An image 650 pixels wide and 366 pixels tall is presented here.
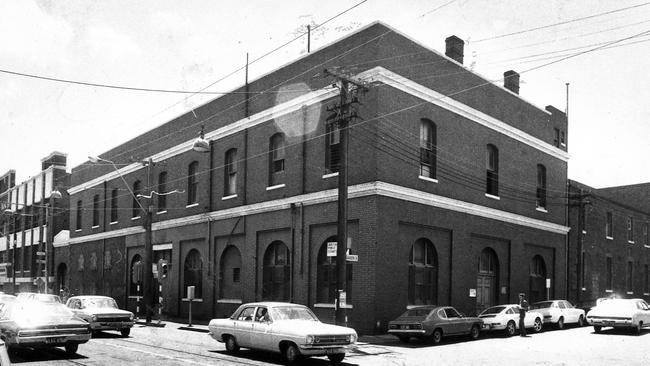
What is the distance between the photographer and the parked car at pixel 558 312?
28.1 m

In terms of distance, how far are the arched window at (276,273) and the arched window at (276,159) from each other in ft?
9.43

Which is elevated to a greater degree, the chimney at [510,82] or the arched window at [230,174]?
the chimney at [510,82]

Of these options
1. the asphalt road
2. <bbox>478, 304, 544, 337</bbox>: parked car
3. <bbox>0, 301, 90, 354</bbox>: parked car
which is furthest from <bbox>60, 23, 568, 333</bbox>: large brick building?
<bbox>0, 301, 90, 354</bbox>: parked car

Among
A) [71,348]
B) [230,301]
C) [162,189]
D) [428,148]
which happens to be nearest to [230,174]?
[230,301]

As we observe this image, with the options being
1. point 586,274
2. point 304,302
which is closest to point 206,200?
point 304,302

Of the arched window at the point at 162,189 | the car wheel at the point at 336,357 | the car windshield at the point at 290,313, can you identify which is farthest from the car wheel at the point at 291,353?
the arched window at the point at 162,189

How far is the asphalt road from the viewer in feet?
52.6

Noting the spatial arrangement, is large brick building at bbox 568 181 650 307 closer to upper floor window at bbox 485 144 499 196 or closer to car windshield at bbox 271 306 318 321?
upper floor window at bbox 485 144 499 196

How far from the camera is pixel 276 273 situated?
28703 mm

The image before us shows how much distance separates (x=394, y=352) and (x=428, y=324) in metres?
2.50

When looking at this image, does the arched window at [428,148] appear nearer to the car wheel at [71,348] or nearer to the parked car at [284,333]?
the parked car at [284,333]

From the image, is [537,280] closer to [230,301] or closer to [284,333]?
[230,301]

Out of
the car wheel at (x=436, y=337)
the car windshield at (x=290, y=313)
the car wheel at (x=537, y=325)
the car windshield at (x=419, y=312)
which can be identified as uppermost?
the car windshield at (x=290, y=313)

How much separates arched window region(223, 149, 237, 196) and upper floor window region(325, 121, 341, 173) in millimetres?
7669
